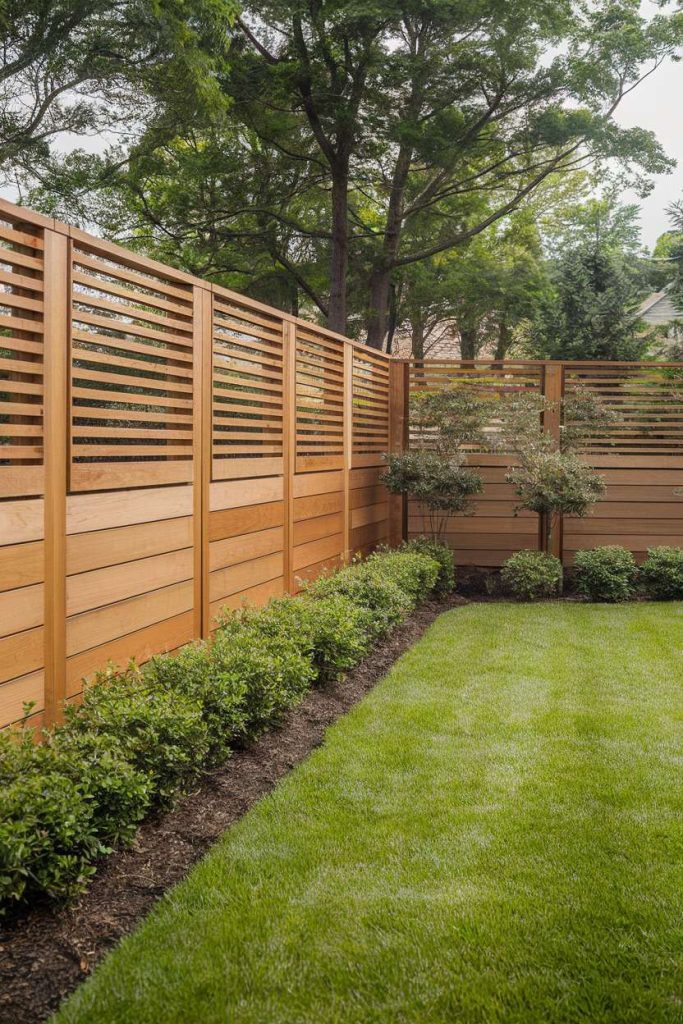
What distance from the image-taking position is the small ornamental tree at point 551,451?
8102 mm

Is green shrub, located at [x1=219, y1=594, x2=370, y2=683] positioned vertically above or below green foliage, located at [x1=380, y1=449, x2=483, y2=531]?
below

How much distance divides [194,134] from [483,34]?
5048 mm

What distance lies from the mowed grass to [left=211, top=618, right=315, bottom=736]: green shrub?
0.32 meters

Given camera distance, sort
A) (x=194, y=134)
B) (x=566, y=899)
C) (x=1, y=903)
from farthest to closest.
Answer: (x=194, y=134)
(x=566, y=899)
(x=1, y=903)

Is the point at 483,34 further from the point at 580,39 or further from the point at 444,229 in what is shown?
the point at 444,229

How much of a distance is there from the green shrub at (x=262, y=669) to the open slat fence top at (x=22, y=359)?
122 centimetres

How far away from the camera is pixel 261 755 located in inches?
149

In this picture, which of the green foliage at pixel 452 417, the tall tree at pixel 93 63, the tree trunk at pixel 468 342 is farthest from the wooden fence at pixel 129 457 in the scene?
the tree trunk at pixel 468 342

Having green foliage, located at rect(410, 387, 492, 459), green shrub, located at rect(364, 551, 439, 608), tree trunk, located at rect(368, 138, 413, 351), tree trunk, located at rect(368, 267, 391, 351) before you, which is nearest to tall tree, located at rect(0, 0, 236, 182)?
tree trunk, located at rect(368, 138, 413, 351)

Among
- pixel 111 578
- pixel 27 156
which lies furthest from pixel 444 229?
pixel 111 578

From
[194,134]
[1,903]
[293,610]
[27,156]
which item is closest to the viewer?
[1,903]

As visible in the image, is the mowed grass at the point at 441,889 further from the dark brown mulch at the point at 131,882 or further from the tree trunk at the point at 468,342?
the tree trunk at the point at 468,342

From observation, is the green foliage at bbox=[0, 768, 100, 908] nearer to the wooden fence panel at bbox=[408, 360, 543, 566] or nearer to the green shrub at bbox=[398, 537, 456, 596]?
the green shrub at bbox=[398, 537, 456, 596]

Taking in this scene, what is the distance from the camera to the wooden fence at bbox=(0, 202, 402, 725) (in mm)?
3204
